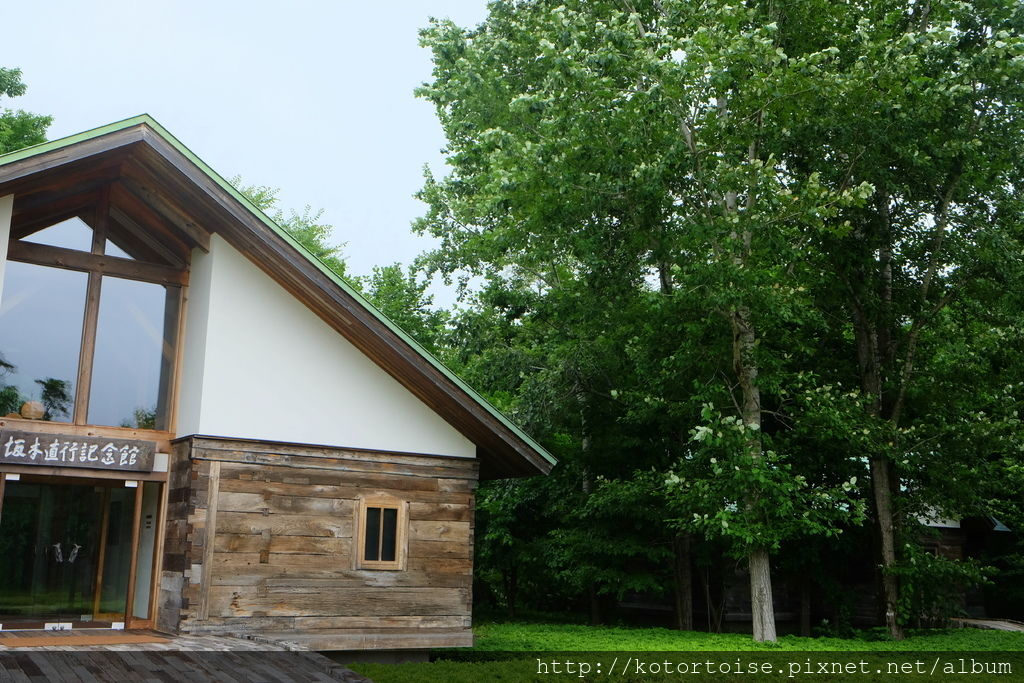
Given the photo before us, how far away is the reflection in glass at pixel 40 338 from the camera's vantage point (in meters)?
12.1

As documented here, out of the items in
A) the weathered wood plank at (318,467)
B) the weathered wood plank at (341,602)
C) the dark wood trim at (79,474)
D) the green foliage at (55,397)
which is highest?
the green foliage at (55,397)

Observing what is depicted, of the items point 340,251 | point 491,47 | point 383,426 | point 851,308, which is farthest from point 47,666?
point 340,251

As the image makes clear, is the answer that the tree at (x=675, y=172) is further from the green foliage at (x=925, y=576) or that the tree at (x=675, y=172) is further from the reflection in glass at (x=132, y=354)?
the reflection in glass at (x=132, y=354)

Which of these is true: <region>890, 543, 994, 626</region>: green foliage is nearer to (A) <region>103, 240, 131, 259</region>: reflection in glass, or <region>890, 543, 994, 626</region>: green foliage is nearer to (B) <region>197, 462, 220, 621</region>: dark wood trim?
(B) <region>197, 462, 220, 621</region>: dark wood trim

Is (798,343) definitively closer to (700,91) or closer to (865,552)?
(700,91)

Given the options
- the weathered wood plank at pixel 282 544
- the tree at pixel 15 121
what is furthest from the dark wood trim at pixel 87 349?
the tree at pixel 15 121

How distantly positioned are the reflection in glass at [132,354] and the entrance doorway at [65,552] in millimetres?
956

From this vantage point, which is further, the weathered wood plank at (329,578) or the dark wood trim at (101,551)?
the dark wood trim at (101,551)

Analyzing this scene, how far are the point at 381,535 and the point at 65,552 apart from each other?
3999 mm

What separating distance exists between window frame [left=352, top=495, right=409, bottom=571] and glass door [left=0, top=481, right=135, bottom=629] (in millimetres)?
2943

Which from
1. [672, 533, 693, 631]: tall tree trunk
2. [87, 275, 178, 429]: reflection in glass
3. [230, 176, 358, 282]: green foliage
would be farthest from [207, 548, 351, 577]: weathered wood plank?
[230, 176, 358, 282]: green foliage

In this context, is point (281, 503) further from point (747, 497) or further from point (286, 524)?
point (747, 497)

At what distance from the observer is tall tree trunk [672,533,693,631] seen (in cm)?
2150

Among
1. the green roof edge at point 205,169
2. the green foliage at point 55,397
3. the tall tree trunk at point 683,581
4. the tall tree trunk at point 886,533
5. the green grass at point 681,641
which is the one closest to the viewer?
the green roof edge at point 205,169
